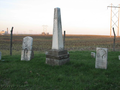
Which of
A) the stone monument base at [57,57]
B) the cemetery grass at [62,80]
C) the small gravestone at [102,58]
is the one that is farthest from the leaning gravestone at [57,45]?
the small gravestone at [102,58]

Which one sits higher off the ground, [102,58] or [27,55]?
[102,58]

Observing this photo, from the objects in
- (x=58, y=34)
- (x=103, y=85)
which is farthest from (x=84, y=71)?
(x=58, y=34)

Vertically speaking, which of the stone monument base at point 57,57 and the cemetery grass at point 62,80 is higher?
the stone monument base at point 57,57

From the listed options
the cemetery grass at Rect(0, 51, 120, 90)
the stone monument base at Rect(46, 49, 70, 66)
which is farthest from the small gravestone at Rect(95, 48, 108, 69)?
the stone monument base at Rect(46, 49, 70, 66)

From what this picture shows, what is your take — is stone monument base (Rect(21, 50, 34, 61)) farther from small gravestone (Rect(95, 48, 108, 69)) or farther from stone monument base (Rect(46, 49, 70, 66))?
small gravestone (Rect(95, 48, 108, 69))

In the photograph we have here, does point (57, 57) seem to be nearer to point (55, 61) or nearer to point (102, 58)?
point (55, 61)

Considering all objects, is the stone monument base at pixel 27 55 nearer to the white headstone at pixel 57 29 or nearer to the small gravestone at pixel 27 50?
the small gravestone at pixel 27 50

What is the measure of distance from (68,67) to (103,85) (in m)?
2.27

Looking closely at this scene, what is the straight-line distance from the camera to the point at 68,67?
6.13 metres

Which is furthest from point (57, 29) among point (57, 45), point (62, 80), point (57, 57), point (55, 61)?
point (62, 80)

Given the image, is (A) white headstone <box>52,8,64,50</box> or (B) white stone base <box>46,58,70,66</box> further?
(A) white headstone <box>52,8,64,50</box>

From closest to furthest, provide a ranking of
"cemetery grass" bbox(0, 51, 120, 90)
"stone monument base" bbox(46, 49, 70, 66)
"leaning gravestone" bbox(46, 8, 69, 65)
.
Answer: "cemetery grass" bbox(0, 51, 120, 90) → "stone monument base" bbox(46, 49, 70, 66) → "leaning gravestone" bbox(46, 8, 69, 65)

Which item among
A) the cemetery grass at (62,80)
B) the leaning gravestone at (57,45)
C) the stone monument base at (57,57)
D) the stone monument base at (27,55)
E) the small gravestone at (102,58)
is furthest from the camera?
the stone monument base at (27,55)

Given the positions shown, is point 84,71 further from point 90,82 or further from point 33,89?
point 33,89
